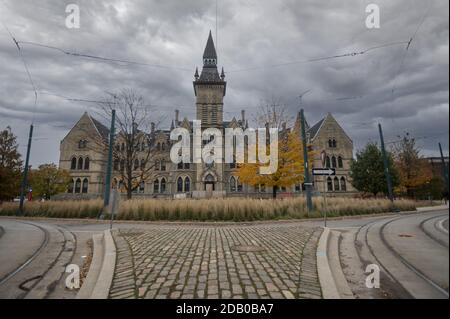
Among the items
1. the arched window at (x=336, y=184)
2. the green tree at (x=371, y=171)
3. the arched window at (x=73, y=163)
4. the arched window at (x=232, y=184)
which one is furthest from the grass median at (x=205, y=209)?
the arched window at (x=73, y=163)

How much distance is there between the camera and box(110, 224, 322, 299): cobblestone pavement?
9.55ft

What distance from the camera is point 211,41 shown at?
4866 centimetres

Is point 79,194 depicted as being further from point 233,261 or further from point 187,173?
point 233,261

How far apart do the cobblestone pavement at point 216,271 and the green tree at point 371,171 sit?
24346mm

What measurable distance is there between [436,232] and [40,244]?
8279mm

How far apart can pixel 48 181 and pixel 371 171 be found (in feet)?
135

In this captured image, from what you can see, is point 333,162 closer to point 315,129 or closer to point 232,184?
point 315,129

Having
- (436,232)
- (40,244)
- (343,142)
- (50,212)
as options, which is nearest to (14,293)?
(40,244)

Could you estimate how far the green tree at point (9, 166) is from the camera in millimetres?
19062

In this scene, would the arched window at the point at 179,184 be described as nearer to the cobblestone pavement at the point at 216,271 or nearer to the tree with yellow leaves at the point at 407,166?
the tree with yellow leaves at the point at 407,166

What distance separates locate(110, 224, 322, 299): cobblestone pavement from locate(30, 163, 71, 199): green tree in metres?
32.7

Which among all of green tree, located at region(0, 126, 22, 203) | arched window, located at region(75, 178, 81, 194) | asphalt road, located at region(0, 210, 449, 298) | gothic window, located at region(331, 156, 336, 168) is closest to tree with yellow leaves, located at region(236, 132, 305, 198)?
asphalt road, located at region(0, 210, 449, 298)

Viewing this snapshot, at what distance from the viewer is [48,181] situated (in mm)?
30953
